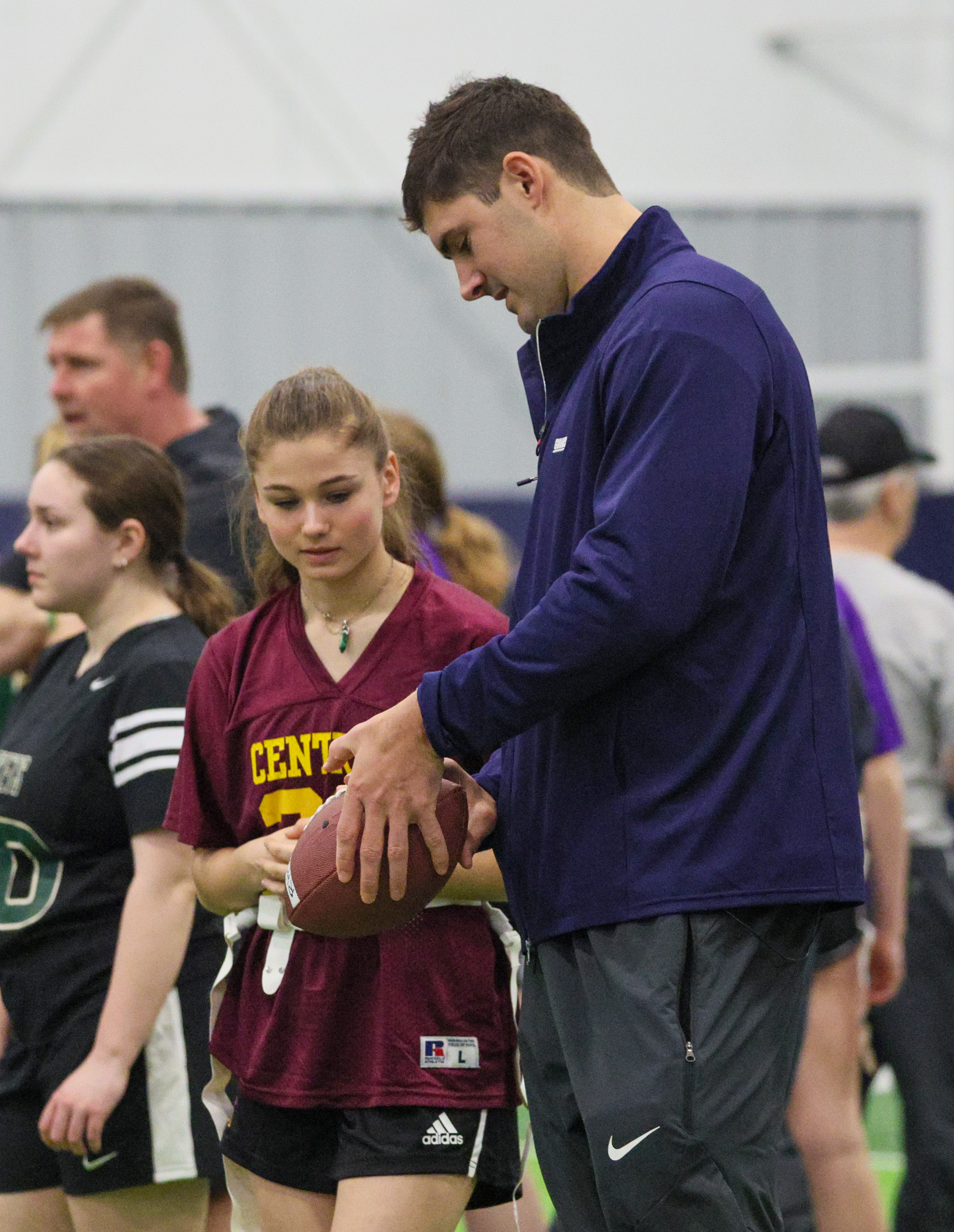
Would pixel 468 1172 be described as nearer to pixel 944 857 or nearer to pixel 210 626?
pixel 210 626

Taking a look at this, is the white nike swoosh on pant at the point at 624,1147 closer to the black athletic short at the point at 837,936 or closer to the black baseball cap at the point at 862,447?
the black athletic short at the point at 837,936

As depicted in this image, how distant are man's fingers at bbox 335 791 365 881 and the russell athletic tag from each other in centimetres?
39

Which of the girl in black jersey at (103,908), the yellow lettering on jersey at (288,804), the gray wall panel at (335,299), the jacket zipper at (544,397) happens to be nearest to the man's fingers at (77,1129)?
the girl in black jersey at (103,908)

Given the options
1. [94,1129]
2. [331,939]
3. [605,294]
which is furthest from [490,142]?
[94,1129]

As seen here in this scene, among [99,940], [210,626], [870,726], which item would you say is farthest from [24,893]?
[870,726]

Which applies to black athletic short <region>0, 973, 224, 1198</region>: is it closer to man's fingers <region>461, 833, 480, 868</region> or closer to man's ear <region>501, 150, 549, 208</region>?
man's fingers <region>461, 833, 480, 868</region>

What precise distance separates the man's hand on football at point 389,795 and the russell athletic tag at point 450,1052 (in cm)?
34

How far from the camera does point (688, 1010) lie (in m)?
2.00

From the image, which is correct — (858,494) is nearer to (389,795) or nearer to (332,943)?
(332,943)

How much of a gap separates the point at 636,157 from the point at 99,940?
27.2 ft

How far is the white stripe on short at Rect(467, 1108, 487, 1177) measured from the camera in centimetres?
245

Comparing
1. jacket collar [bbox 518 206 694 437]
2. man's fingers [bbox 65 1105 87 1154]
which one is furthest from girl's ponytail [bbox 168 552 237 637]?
jacket collar [bbox 518 206 694 437]

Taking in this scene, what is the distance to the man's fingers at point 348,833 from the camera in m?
2.15

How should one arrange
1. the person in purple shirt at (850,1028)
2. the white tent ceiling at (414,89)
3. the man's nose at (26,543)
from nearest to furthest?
the man's nose at (26,543)
the person in purple shirt at (850,1028)
the white tent ceiling at (414,89)
